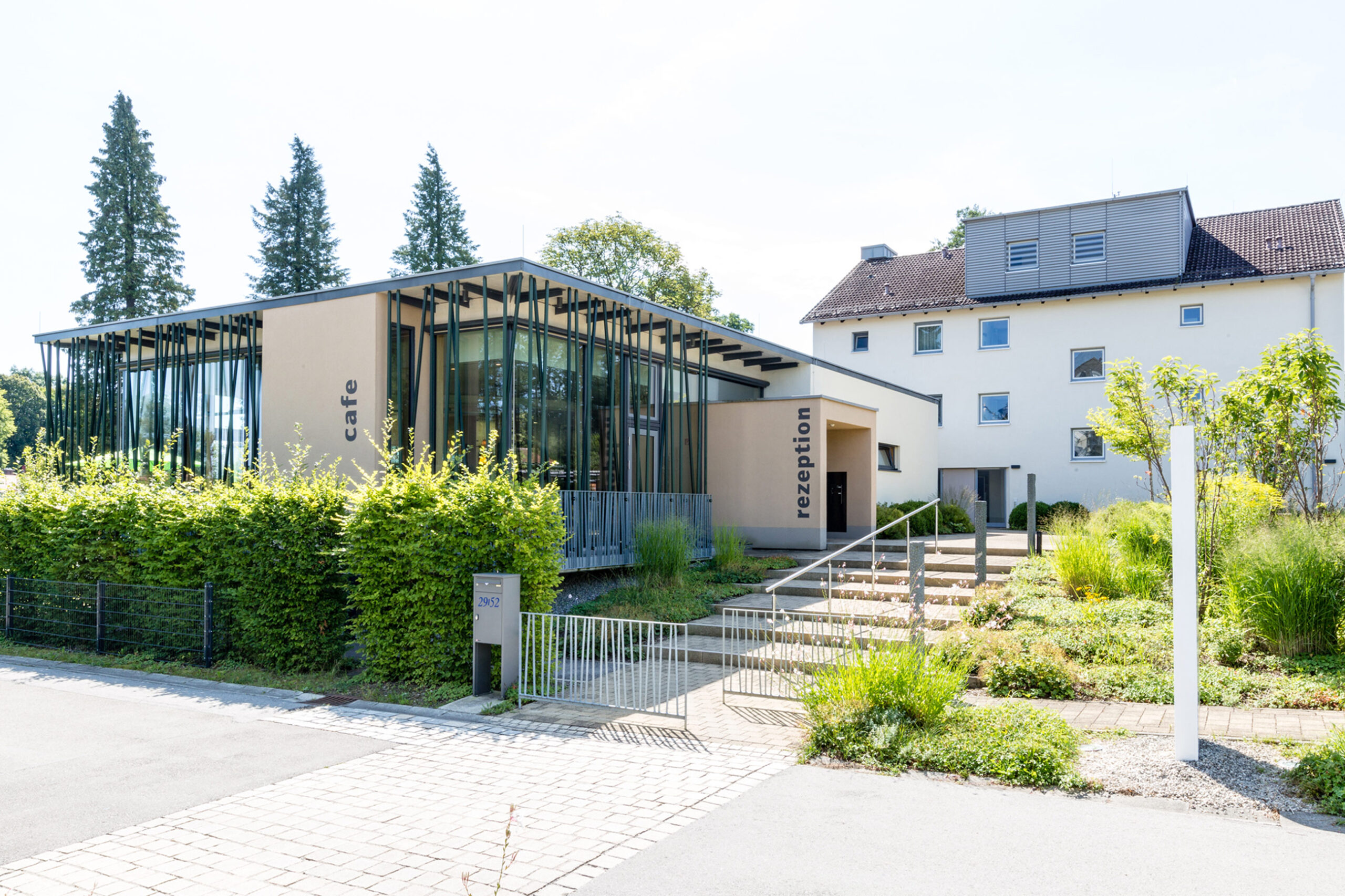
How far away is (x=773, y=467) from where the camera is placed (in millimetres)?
17266

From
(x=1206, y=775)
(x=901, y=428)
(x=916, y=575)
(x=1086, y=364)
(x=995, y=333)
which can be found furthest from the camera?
(x=995, y=333)

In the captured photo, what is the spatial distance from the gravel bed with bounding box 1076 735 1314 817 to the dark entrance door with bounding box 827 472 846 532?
45.7 feet

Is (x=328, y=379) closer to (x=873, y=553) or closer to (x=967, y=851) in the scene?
(x=873, y=553)

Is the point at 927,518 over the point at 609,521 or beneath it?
beneath

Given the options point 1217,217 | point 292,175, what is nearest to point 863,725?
point 1217,217

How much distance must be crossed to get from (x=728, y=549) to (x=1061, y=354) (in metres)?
17.2

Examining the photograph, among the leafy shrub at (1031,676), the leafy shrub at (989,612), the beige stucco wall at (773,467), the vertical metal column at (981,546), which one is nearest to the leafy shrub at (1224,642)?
the leafy shrub at (1031,676)

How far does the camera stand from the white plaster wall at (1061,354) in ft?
81.0

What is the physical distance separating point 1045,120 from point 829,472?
11553 millimetres

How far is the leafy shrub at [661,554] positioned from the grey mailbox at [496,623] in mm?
4736

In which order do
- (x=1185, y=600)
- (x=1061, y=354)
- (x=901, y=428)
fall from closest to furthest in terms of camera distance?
(x=1185, y=600) < (x=901, y=428) < (x=1061, y=354)

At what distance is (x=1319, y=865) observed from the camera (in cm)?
433

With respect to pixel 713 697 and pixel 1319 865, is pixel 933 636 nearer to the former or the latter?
pixel 713 697

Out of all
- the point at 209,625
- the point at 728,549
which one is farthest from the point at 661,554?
the point at 209,625
